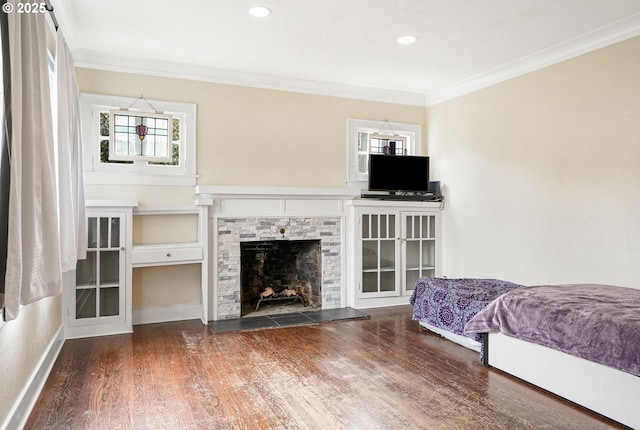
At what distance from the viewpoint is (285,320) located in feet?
15.0

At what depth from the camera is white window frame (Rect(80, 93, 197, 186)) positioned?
14.2 ft

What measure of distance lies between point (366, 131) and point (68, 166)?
3599 millimetres

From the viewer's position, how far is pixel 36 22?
204cm

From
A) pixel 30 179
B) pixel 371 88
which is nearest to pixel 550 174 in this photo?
pixel 371 88

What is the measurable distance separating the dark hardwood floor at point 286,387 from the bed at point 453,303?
12 centimetres

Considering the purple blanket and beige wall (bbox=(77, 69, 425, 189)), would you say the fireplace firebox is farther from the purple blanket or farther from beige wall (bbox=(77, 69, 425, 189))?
the purple blanket

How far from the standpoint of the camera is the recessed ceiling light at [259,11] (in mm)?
3346

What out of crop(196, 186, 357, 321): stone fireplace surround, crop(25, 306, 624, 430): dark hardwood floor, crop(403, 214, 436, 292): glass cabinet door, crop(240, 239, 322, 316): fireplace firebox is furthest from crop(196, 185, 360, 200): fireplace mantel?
crop(25, 306, 624, 430): dark hardwood floor

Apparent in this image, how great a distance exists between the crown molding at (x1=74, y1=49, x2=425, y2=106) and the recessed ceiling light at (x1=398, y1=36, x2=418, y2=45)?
1.39 meters

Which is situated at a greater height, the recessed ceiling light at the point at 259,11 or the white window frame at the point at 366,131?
the recessed ceiling light at the point at 259,11

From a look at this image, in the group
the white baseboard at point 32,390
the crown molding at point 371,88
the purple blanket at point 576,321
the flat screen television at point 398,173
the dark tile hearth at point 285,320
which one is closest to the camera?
the white baseboard at point 32,390

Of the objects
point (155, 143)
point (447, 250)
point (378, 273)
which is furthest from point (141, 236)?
point (447, 250)

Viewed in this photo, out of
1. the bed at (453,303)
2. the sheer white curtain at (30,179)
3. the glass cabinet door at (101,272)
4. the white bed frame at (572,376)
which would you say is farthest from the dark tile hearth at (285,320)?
the sheer white curtain at (30,179)

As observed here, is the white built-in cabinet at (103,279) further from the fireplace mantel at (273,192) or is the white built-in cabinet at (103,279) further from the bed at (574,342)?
the bed at (574,342)
